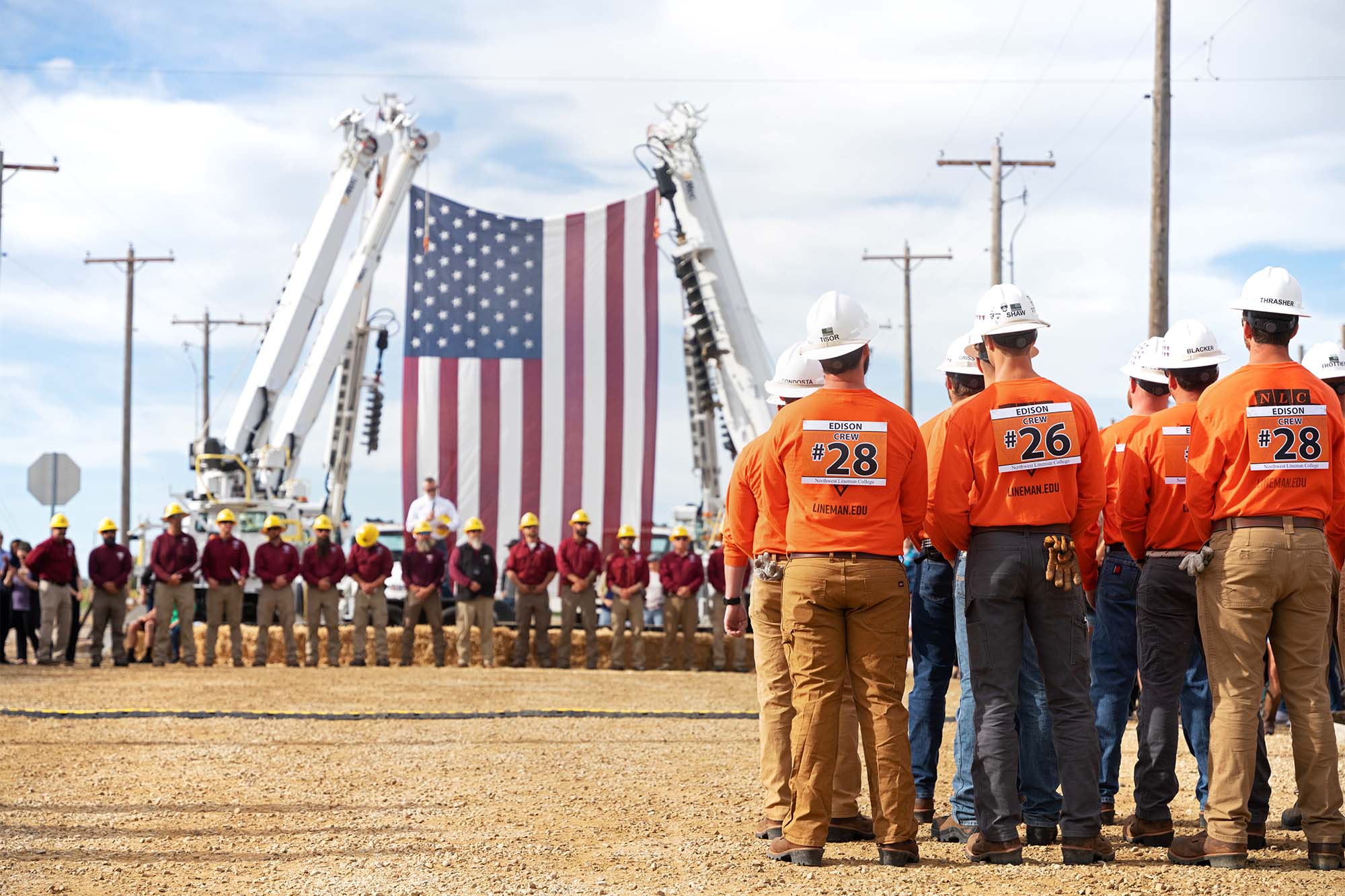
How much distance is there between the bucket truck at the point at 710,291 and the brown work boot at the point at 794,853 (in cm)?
1564

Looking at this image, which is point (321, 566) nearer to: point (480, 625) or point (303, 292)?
point (480, 625)

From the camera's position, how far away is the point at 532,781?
29.7 feet

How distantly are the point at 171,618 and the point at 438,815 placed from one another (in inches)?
532

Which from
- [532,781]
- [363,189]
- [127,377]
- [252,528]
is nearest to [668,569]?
[252,528]

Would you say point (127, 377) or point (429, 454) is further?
point (127, 377)

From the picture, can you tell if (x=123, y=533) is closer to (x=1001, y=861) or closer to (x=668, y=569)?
(x=668, y=569)

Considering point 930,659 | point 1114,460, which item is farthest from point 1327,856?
point 1114,460

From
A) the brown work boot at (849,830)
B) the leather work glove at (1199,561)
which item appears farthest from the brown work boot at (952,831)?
the leather work glove at (1199,561)

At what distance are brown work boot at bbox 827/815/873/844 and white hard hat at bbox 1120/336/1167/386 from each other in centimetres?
266

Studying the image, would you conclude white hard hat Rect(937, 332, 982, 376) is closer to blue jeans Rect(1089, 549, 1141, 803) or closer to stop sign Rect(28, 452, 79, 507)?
blue jeans Rect(1089, 549, 1141, 803)

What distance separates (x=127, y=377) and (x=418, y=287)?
21514mm

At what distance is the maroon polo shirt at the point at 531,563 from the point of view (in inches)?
789

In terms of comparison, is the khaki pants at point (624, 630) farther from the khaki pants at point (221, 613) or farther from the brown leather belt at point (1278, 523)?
the brown leather belt at point (1278, 523)

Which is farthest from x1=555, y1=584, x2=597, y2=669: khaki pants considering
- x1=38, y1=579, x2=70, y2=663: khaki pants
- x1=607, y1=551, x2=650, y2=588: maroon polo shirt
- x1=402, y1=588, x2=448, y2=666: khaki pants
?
x1=38, y1=579, x2=70, y2=663: khaki pants
